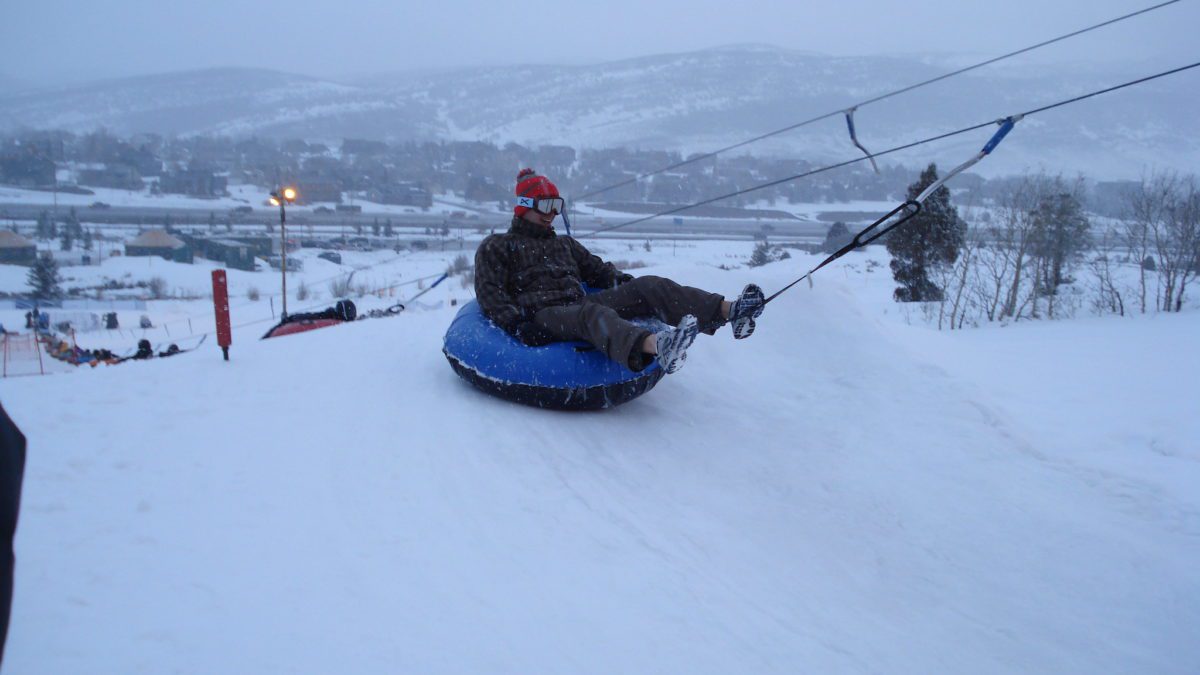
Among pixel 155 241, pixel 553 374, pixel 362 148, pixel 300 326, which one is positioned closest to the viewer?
pixel 553 374

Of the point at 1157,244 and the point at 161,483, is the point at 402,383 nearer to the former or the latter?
the point at 161,483

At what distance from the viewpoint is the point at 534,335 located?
3947 mm

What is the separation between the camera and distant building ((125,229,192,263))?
21.5 m

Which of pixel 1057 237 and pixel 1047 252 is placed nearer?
pixel 1047 252

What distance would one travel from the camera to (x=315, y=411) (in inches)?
138

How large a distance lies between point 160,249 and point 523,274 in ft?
71.6

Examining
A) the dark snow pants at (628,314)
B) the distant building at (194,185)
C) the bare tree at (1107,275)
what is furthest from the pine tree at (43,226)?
the bare tree at (1107,275)

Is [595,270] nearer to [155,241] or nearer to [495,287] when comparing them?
[495,287]

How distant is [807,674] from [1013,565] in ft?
4.48

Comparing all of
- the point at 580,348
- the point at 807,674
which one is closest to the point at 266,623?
the point at 807,674

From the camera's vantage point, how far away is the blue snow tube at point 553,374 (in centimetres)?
374

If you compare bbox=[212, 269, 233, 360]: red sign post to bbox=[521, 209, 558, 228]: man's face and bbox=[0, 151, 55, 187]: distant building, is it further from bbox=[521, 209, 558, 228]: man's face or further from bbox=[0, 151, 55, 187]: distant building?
bbox=[0, 151, 55, 187]: distant building

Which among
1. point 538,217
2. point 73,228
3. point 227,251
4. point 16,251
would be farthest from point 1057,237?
point 73,228

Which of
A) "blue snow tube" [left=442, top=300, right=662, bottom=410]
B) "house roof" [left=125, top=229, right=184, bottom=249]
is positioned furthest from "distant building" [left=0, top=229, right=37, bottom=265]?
"blue snow tube" [left=442, top=300, right=662, bottom=410]
